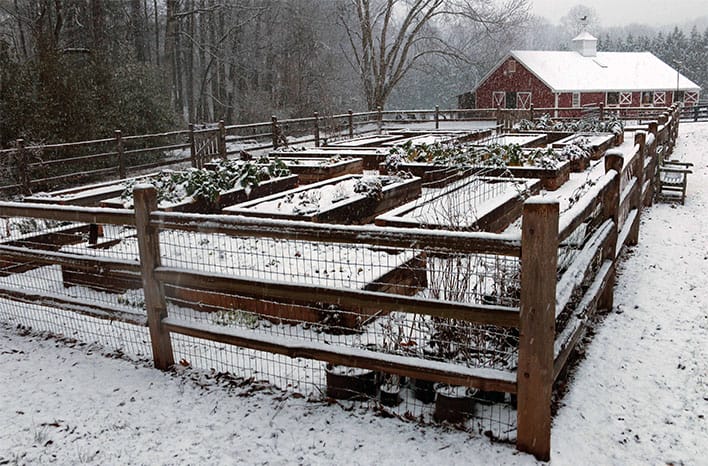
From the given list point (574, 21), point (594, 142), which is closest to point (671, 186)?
point (594, 142)

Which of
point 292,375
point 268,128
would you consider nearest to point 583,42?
point 268,128

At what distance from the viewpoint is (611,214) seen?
18.0ft

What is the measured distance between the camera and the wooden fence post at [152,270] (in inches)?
161

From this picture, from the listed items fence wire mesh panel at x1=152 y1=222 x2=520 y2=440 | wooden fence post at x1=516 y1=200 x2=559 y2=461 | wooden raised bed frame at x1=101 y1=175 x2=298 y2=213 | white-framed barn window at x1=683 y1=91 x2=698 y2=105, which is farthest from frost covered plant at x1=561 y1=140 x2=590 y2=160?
white-framed barn window at x1=683 y1=91 x2=698 y2=105

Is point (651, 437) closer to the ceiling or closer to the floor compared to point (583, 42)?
closer to the floor

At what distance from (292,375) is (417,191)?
21.6ft

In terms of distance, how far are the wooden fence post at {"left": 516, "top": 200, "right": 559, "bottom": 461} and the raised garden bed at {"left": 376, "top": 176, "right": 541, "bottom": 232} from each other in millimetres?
2653

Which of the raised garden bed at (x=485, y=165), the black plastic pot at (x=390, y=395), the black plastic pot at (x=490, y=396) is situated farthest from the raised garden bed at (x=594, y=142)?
the black plastic pot at (x=390, y=395)

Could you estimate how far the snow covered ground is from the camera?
10.7ft

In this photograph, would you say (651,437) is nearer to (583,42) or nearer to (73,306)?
(73,306)

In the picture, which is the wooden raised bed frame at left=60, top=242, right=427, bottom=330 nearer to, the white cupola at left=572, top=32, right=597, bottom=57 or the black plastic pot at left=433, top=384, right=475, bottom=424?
the black plastic pot at left=433, top=384, right=475, bottom=424

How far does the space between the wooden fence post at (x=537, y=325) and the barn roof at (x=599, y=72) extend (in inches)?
1450

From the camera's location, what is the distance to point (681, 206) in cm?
1021

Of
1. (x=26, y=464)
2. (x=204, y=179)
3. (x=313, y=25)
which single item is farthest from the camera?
(x=313, y=25)
